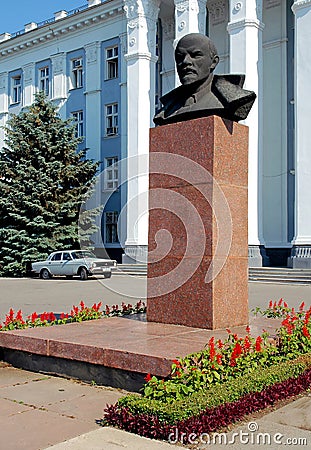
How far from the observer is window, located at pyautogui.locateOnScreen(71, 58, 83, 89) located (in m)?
33.9

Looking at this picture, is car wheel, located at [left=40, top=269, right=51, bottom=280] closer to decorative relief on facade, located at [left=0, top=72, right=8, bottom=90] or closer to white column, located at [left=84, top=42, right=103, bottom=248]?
white column, located at [left=84, top=42, right=103, bottom=248]

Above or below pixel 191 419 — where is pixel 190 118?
above

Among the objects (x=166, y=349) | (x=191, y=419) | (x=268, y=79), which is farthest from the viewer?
(x=268, y=79)

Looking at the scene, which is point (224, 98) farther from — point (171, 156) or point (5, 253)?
point (5, 253)

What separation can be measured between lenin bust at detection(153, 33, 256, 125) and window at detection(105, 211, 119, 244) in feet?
76.9

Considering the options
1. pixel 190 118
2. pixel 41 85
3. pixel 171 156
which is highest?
pixel 41 85

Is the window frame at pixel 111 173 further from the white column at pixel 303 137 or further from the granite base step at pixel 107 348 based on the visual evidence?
the granite base step at pixel 107 348

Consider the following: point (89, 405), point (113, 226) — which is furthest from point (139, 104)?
point (89, 405)

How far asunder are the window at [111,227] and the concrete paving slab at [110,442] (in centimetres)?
2649

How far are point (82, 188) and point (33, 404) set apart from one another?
23.1 m

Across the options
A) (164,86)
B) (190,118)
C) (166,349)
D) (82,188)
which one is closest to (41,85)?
(164,86)

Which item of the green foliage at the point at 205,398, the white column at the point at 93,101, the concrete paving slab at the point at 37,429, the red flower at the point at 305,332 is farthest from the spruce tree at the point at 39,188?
the green foliage at the point at 205,398

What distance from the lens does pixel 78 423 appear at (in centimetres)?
432

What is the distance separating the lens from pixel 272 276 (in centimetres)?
2066
